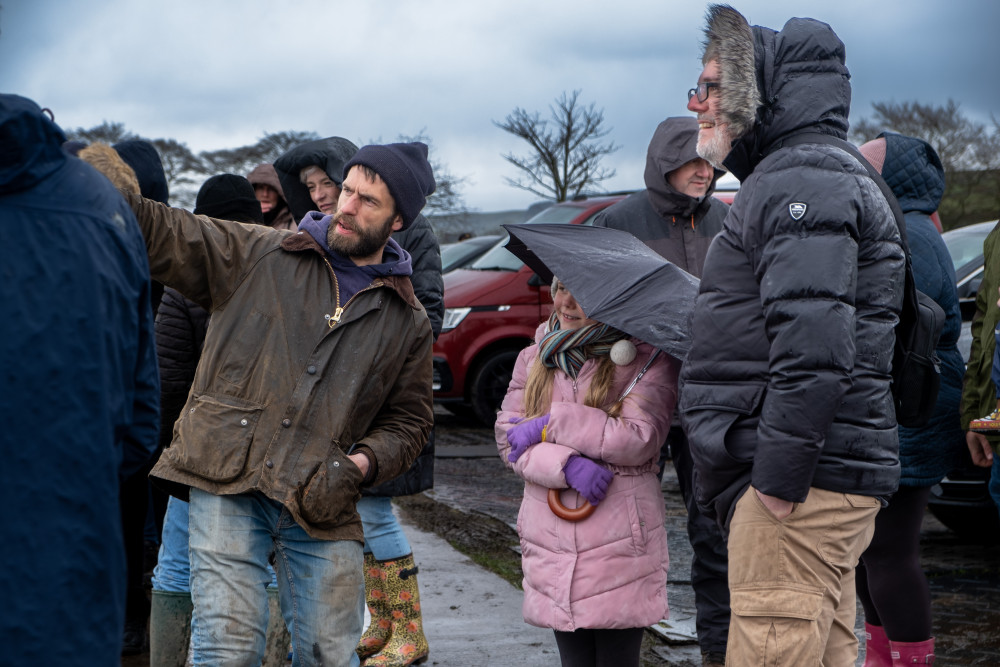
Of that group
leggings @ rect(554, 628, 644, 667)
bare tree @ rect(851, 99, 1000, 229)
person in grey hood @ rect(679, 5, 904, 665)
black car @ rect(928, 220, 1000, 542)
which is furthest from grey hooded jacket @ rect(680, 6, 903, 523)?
bare tree @ rect(851, 99, 1000, 229)

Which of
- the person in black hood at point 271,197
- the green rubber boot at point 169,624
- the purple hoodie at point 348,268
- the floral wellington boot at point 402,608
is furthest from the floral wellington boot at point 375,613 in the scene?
the person in black hood at point 271,197

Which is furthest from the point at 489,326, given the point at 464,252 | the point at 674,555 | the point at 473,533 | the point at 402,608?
the point at 402,608

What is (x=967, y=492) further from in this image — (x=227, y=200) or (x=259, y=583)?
(x=259, y=583)

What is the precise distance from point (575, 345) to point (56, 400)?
2.07 metres

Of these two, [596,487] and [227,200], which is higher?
[227,200]

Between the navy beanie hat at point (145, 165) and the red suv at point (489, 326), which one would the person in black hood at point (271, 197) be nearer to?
the navy beanie hat at point (145, 165)

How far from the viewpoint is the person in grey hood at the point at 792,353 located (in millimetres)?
2693

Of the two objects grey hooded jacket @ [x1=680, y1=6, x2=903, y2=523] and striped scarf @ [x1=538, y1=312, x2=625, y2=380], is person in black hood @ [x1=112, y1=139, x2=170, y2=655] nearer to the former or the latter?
striped scarf @ [x1=538, y1=312, x2=625, y2=380]

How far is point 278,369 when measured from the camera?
315 centimetres

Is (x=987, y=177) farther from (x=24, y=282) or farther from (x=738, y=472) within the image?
(x=24, y=282)

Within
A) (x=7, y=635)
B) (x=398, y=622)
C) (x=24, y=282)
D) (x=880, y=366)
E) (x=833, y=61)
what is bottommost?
(x=398, y=622)

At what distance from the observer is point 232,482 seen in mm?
3080

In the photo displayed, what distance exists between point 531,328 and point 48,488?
9.37m

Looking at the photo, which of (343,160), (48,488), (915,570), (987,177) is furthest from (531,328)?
(987,177)
